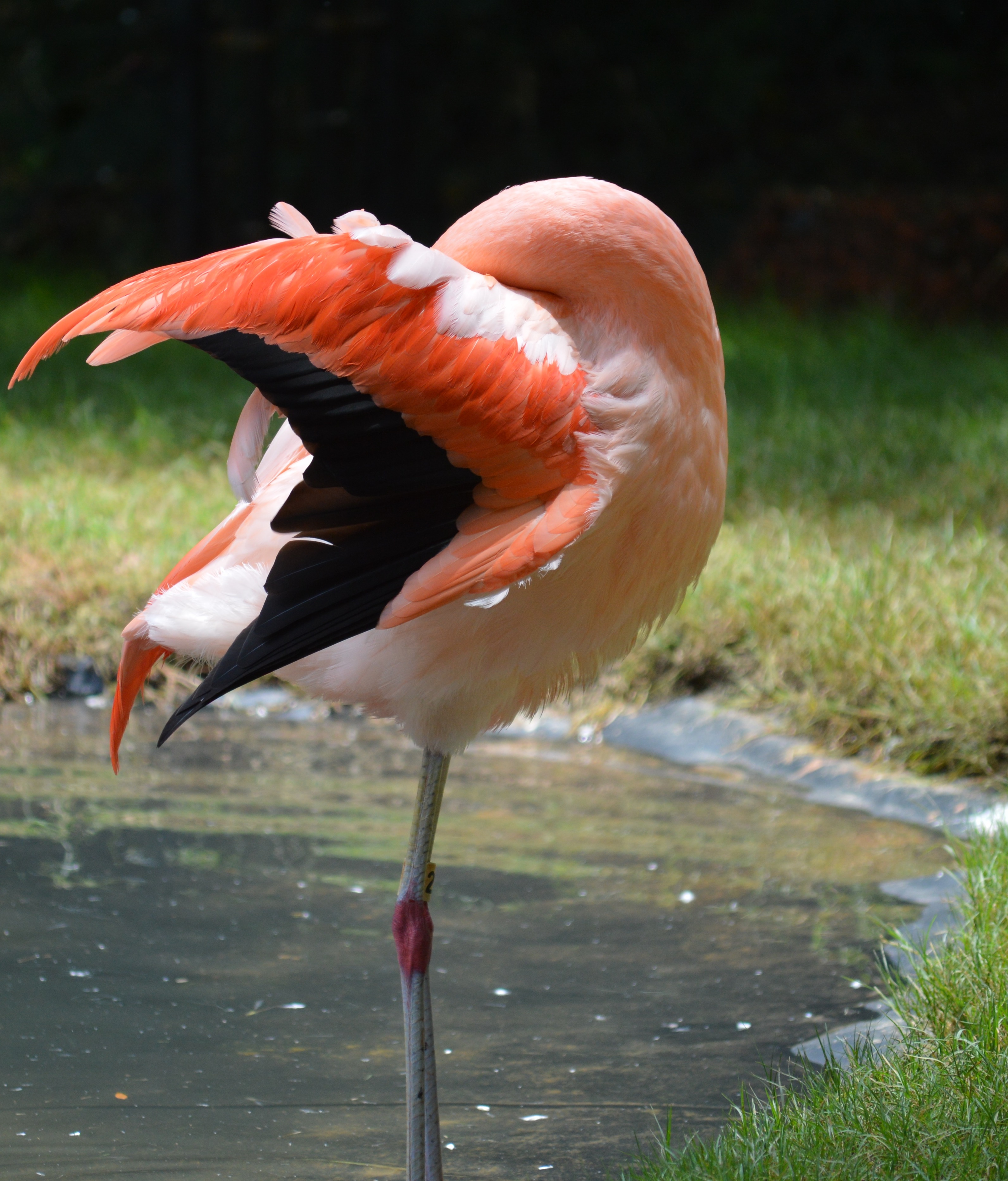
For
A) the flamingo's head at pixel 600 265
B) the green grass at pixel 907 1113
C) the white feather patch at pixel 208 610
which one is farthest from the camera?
the white feather patch at pixel 208 610

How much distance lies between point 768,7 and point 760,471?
18.1 ft

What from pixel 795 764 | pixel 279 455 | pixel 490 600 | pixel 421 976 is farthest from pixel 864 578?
pixel 490 600

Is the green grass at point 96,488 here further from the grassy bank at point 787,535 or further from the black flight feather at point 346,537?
the black flight feather at point 346,537

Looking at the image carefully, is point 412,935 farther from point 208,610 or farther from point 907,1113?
point 907,1113

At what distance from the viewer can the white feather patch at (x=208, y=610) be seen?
80.8 inches

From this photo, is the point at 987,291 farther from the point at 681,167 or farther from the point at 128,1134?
the point at 128,1134

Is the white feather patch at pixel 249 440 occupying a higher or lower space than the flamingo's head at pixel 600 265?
lower

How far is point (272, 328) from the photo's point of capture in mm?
1761

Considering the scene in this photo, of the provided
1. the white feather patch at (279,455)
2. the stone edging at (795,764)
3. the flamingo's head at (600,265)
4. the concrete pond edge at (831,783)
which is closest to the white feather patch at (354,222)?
the flamingo's head at (600,265)

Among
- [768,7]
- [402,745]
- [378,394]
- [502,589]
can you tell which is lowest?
[402,745]

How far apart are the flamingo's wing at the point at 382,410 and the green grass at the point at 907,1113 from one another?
0.70m

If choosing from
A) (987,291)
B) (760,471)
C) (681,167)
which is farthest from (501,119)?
(760,471)

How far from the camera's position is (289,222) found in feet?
6.62

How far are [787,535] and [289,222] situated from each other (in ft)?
8.11
